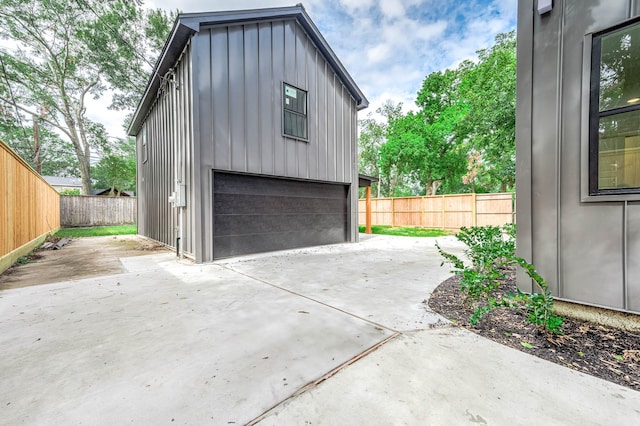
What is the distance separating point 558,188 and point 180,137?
21.2ft

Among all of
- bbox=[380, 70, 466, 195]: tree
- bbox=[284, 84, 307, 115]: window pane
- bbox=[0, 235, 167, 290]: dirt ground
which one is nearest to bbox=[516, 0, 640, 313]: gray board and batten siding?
bbox=[284, 84, 307, 115]: window pane

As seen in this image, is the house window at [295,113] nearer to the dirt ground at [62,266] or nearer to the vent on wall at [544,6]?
the dirt ground at [62,266]

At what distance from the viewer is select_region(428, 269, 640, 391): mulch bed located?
1.60 m

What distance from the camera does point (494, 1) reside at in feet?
29.5

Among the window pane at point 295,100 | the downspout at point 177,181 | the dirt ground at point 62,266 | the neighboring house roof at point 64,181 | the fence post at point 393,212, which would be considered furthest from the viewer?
the neighboring house roof at point 64,181

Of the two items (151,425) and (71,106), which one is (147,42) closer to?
(71,106)

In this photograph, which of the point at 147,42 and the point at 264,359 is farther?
the point at 147,42

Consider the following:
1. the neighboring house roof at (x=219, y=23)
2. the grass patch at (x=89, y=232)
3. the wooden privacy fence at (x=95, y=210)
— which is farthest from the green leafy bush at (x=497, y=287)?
the wooden privacy fence at (x=95, y=210)

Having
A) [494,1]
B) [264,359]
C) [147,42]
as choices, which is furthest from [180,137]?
[147,42]

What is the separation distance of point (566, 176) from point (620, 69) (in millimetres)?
981

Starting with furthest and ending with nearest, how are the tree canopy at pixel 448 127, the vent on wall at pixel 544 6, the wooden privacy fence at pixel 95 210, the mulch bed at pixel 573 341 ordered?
the tree canopy at pixel 448 127, the wooden privacy fence at pixel 95 210, the vent on wall at pixel 544 6, the mulch bed at pixel 573 341

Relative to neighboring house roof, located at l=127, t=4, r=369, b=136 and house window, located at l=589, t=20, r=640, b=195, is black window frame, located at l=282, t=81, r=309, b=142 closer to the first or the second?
neighboring house roof, located at l=127, t=4, r=369, b=136

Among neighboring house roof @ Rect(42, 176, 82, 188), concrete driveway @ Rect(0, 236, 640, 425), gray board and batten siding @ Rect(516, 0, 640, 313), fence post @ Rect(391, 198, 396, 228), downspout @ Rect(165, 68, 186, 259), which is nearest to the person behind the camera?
concrete driveway @ Rect(0, 236, 640, 425)

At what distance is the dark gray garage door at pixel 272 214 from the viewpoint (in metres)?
5.49
